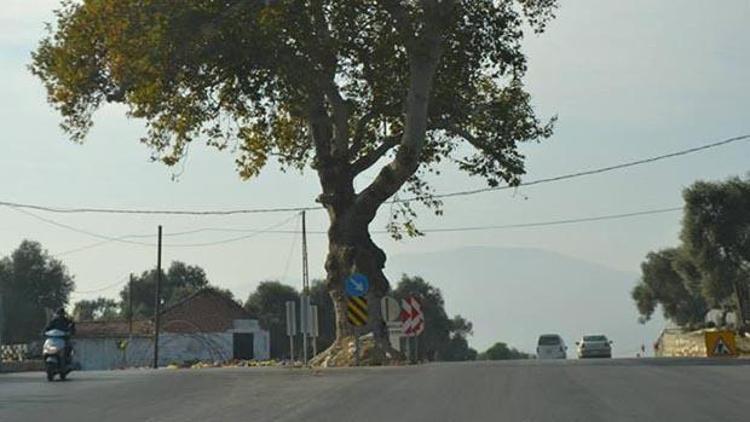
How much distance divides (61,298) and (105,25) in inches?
2565

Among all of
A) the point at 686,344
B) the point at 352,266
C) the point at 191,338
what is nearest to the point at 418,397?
the point at 352,266

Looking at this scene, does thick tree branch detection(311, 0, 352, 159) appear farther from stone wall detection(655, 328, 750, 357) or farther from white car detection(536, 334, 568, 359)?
white car detection(536, 334, 568, 359)

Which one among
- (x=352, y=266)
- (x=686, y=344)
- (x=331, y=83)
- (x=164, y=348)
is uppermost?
(x=331, y=83)

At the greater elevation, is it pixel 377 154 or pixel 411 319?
pixel 377 154

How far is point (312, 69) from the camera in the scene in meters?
29.4

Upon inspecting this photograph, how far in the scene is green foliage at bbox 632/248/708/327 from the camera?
74.8 metres

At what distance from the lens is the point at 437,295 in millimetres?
112125

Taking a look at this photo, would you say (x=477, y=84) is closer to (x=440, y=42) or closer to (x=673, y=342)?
(x=440, y=42)

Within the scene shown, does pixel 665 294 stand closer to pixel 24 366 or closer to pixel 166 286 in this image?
pixel 24 366

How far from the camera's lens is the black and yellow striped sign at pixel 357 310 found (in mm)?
29406

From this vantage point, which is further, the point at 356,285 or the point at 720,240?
the point at 720,240

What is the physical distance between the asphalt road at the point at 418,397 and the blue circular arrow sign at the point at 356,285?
7958 millimetres

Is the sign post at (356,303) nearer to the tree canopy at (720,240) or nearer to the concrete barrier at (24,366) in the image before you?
the concrete barrier at (24,366)

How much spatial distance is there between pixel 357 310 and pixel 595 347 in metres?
26.2
